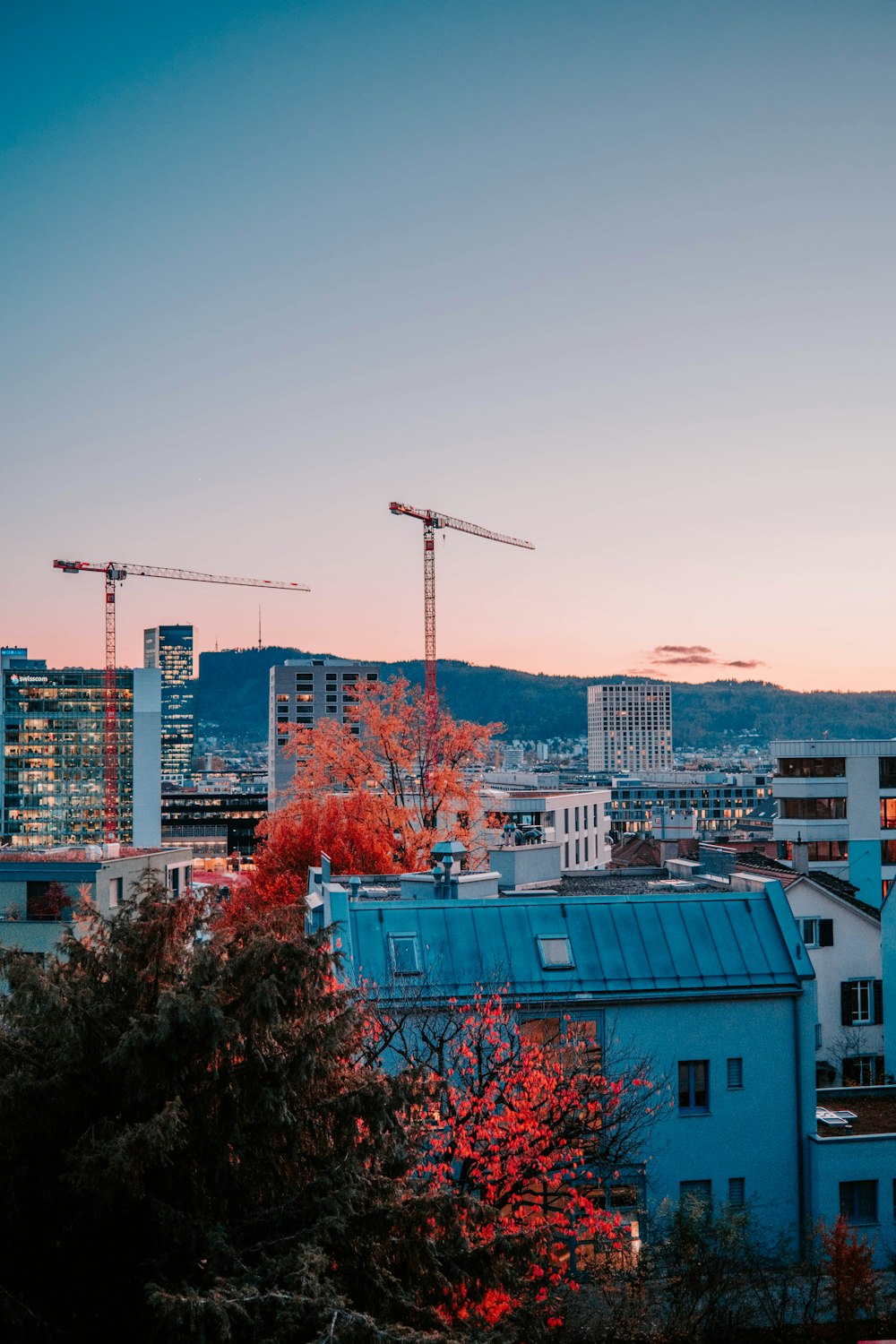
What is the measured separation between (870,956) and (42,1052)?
35.0 m

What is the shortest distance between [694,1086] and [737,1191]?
270 cm

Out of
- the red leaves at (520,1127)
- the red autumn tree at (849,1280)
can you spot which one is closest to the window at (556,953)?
the red leaves at (520,1127)

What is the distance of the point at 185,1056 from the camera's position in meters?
16.0

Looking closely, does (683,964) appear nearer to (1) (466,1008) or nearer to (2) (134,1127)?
(1) (466,1008)

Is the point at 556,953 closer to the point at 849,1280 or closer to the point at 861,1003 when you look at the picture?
the point at 849,1280

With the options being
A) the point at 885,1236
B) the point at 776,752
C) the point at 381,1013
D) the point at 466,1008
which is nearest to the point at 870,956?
the point at 885,1236

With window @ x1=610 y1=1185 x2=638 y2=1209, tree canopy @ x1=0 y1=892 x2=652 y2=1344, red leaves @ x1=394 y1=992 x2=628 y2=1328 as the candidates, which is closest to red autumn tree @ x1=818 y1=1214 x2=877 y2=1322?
window @ x1=610 y1=1185 x2=638 y2=1209

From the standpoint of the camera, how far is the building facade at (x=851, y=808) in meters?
79.9

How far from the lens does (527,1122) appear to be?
77.6 ft

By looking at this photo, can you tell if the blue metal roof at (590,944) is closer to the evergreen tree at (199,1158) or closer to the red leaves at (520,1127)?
the red leaves at (520,1127)

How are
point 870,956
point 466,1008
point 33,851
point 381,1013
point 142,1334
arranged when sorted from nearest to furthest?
point 142,1334 → point 381,1013 → point 466,1008 → point 870,956 → point 33,851

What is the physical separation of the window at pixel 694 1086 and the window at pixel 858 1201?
3.79 metres

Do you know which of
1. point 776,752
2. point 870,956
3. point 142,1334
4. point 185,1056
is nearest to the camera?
point 142,1334

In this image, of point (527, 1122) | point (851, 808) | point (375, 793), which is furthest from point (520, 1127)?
point (851, 808)
